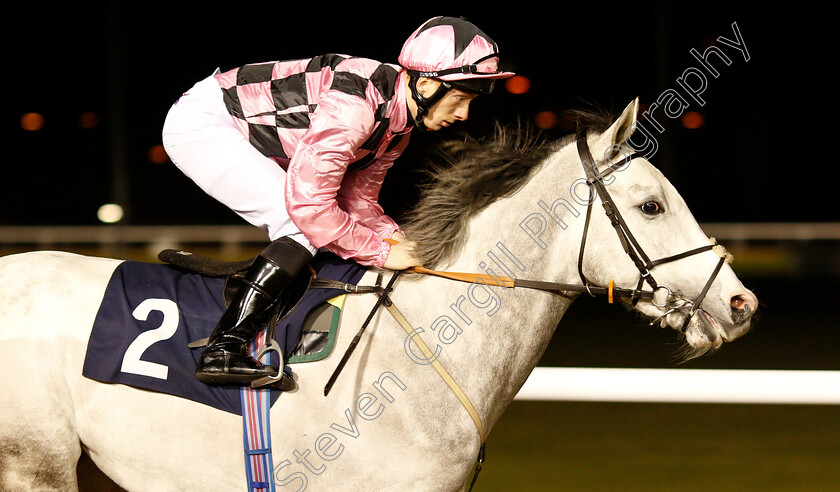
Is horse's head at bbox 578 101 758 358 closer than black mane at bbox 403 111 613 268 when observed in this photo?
Yes

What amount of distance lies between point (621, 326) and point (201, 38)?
2218cm

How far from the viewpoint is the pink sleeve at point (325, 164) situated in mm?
2250

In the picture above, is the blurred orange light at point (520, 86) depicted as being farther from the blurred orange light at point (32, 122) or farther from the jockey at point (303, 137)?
the jockey at point (303, 137)

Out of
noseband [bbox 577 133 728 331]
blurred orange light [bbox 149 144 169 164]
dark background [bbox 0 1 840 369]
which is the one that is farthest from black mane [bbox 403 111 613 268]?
blurred orange light [bbox 149 144 169 164]

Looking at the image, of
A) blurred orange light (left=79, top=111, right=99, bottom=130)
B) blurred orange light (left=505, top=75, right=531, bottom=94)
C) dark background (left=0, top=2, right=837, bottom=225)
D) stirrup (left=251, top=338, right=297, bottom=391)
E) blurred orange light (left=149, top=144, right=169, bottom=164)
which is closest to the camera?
stirrup (left=251, top=338, right=297, bottom=391)

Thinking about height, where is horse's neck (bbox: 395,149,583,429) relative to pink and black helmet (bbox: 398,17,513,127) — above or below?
below

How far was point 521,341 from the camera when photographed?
7.94ft

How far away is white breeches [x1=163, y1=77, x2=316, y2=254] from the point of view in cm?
243

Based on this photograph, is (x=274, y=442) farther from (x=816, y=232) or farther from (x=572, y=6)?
(x=572, y=6)

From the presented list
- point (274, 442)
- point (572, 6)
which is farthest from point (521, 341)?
point (572, 6)

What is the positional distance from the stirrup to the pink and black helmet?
0.82m

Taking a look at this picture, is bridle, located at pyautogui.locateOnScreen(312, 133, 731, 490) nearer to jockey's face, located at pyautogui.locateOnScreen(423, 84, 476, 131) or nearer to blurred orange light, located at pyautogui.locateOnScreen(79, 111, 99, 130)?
jockey's face, located at pyautogui.locateOnScreen(423, 84, 476, 131)

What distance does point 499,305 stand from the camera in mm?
2400

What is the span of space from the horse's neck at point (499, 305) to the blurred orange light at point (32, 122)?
28.4m
